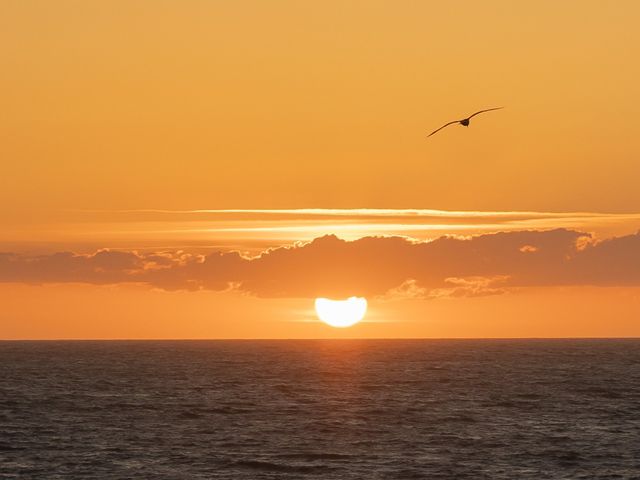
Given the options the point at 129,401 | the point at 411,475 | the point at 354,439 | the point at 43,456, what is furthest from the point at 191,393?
the point at 411,475

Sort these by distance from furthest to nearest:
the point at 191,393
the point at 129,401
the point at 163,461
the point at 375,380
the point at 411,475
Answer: the point at 375,380
the point at 191,393
the point at 129,401
the point at 163,461
the point at 411,475

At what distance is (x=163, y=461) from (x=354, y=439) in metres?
20.6

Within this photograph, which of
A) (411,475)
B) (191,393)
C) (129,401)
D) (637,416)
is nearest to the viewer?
(411,475)

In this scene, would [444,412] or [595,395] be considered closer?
[444,412]

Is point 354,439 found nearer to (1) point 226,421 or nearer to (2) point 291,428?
(2) point 291,428

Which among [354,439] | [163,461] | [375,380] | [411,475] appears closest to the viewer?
[411,475]

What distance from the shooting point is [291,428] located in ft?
357

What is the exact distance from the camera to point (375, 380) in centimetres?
18462

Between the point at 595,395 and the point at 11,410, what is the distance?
238 feet

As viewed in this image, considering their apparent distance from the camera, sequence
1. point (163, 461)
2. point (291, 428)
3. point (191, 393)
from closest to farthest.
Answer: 1. point (163, 461)
2. point (291, 428)
3. point (191, 393)

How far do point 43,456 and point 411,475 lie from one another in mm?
27605

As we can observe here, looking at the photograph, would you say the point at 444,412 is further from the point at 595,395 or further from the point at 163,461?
the point at 163,461

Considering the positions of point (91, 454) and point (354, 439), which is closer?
point (91, 454)

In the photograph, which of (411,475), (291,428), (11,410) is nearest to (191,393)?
(11,410)
